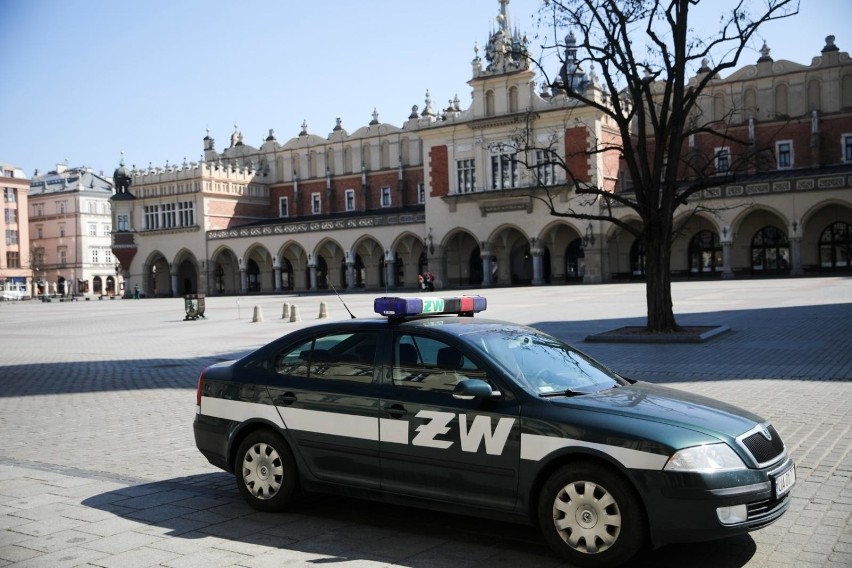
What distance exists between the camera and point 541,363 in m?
5.86

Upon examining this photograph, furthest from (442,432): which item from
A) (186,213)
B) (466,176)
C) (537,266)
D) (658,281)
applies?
(186,213)

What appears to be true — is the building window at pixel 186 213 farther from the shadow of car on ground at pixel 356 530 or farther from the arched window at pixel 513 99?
the shadow of car on ground at pixel 356 530

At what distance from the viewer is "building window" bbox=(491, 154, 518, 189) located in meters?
54.1

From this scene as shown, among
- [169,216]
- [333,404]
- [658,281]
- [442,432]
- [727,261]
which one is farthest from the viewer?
[169,216]

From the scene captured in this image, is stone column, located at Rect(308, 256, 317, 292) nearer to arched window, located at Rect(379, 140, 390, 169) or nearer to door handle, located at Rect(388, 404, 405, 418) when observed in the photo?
arched window, located at Rect(379, 140, 390, 169)

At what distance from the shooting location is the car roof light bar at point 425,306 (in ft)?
19.8

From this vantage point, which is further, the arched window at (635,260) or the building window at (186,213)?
the building window at (186,213)

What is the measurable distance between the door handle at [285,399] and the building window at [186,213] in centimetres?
6611

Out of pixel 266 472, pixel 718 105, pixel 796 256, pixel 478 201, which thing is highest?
pixel 718 105

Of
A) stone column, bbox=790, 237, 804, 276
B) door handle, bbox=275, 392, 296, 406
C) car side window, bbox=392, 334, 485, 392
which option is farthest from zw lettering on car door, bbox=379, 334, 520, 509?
stone column, bbox=790, 237, 804, 276

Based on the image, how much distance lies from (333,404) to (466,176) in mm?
51236

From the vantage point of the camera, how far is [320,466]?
19.9ft

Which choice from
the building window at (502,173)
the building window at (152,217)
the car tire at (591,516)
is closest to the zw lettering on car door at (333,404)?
the car tire at (591,516)

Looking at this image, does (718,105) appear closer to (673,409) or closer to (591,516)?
(673,409)
